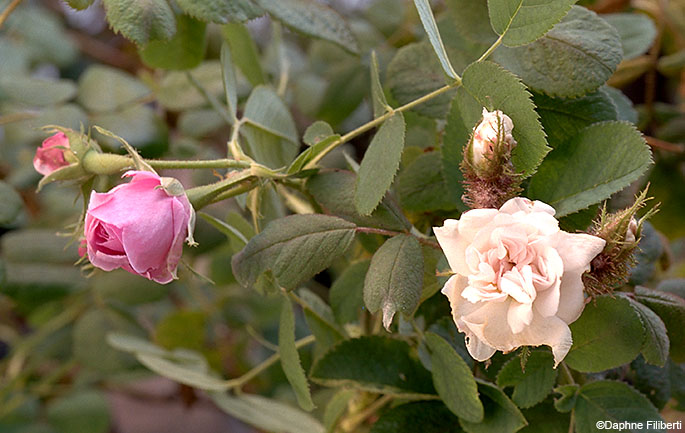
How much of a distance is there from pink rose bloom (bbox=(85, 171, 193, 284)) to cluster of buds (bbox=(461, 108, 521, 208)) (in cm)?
15

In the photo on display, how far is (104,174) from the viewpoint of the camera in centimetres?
35

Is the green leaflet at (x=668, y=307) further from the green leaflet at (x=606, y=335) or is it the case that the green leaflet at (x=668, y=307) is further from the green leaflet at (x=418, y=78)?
the green leaflet at (x=418, y=78)

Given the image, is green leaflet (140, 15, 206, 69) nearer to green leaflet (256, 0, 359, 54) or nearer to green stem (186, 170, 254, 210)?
green leaflet (256, 0, 359, 54)

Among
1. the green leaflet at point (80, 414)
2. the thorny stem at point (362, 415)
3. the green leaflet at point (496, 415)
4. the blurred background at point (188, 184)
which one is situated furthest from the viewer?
the green leaflet at point (80, 414)

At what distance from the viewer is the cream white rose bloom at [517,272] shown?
26 cm

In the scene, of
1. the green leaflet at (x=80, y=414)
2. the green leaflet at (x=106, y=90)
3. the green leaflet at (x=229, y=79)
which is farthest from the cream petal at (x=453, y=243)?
the green leaflet at (x=80, y=414)

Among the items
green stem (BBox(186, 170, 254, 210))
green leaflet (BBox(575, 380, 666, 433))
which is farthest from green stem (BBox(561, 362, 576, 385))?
green stem (BBox(186, 170, 254, 210))

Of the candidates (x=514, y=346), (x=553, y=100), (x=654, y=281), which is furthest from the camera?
(x=654, y=281)

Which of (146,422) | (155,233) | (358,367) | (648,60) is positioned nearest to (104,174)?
(155,233)

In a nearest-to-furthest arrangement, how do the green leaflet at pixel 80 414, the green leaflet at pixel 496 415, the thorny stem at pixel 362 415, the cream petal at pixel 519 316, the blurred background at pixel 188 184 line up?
the cream petal at pixel 519 316 → the green leaflet at pixel 496 415 → the thorny stem at pixel 362 415 → the blurred background at pixel 188 184 → the green leaflet at pixel 80 414

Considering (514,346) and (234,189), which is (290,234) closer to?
(234,189)

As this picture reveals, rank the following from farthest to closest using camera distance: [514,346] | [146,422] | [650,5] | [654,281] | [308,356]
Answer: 1. [146,422]
2. [650,5]
3. [308,356]
4. [654,281]
5. [514,346]

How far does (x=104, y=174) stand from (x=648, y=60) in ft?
2.03

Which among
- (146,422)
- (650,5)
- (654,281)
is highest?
(650,5)
